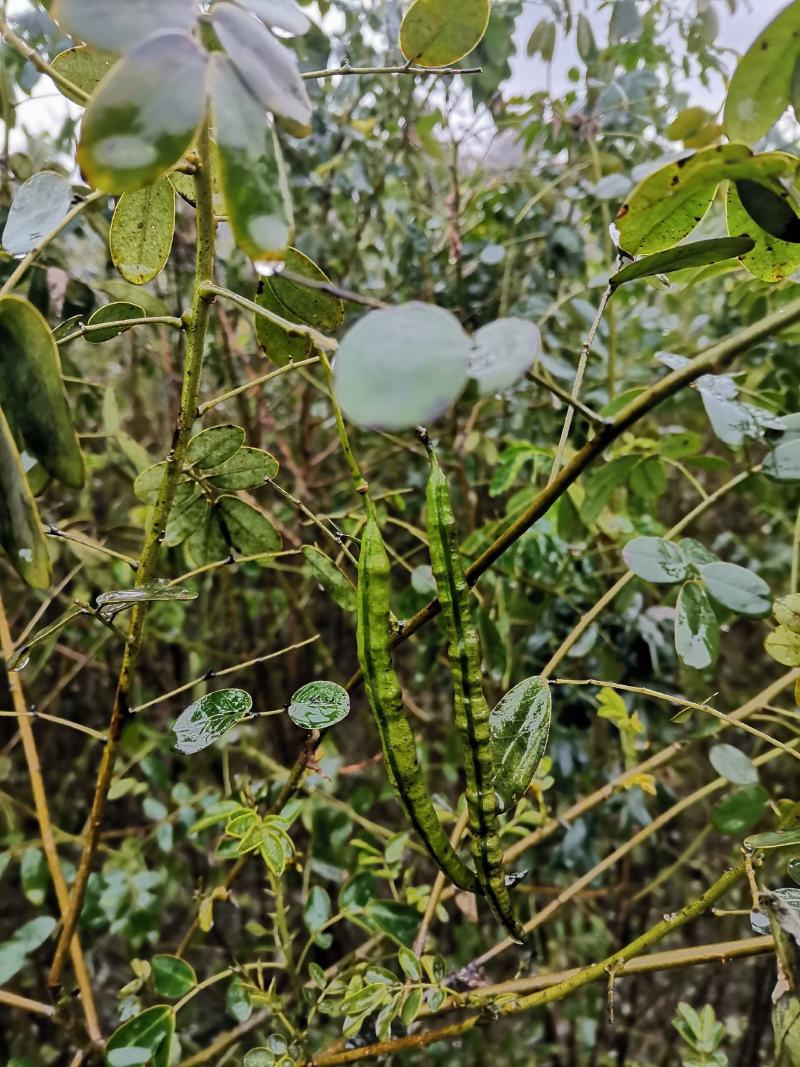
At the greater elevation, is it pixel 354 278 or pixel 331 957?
pixel 354 278

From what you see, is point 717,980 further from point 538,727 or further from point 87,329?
point 87,329

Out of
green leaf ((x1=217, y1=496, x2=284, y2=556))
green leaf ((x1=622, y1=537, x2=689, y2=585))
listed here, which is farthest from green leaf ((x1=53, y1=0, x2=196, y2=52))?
green leaf ((x1=622, y1=537, x2=689, y2=585))

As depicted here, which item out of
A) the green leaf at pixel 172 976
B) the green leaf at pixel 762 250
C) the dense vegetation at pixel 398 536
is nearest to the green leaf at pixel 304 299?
the dense vegetation at pixel 398 536

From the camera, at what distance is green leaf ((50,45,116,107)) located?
0.46 metres

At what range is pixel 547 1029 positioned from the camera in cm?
132

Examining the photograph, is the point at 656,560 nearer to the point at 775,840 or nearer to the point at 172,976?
the point at 775,840

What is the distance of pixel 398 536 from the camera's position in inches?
54.3

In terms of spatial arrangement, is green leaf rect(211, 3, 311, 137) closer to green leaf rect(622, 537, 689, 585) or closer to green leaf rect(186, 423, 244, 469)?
green leaf rect(186, 423, 244, 469)

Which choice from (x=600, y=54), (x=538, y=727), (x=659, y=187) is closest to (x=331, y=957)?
(x=538, y=727)

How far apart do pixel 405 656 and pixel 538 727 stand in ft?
3.77

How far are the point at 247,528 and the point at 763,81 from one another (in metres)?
0.44

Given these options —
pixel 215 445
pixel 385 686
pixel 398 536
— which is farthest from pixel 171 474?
pixel 398 536

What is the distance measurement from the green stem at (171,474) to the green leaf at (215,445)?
35 millimetres

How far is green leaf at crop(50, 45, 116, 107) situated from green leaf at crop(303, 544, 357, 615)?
34 cm
